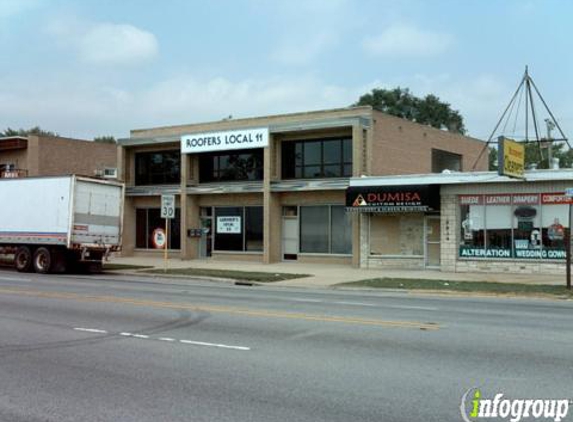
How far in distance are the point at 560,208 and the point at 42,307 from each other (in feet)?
58.4

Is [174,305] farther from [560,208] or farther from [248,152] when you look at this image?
[248,152]

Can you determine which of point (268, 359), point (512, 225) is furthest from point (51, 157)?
point (268, 359)

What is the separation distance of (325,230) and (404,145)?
19.0 feet

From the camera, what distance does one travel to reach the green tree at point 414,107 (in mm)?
75938

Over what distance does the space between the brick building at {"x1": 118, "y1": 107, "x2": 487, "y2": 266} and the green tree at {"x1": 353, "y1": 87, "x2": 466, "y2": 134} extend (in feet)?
133

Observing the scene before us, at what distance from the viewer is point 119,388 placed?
7059 millimetres

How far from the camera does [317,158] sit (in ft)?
99.3

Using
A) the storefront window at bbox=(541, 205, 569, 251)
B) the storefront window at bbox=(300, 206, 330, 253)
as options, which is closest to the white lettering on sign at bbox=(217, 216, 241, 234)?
the storefront window at bbox=(300, 206, 330, 253)

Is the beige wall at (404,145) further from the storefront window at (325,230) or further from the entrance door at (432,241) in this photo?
the entrance door at (432,241)

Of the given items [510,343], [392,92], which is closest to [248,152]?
[510,343]

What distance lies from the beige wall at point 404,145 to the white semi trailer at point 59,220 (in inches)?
445

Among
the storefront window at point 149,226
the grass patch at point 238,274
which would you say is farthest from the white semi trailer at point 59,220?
the storefront window at point 149,226

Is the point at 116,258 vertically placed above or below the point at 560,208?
below

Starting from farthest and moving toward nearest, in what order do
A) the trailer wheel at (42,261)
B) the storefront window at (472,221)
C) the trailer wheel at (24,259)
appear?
the trailer wheel at (24,259)
the trailer wheel at (42,261)
the storefront window at (472,221)
